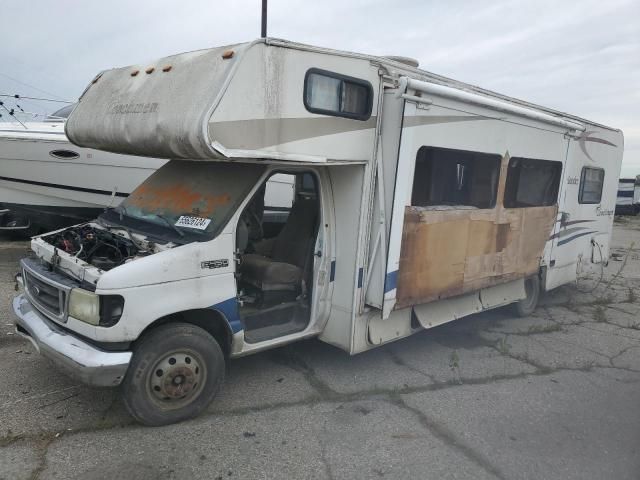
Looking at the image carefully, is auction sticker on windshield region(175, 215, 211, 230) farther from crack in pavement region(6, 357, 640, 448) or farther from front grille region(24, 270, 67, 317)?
crack in pavement region(6, 357, 640, 448)

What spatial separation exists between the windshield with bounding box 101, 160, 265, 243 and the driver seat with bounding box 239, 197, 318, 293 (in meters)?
0.80

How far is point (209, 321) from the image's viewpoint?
411 centimetres

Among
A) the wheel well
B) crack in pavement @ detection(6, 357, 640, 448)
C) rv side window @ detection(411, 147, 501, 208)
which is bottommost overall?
crack in pavement @ detection(6, 357, 640, 448)

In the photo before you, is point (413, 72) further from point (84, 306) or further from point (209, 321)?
point (84, 306)

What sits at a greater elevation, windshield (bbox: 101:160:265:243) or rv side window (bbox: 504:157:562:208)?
rv side window (bbox: 504:157:562:208)

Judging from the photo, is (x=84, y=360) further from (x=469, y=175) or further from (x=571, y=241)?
(x=571, y=241)

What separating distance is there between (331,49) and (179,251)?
1.96m

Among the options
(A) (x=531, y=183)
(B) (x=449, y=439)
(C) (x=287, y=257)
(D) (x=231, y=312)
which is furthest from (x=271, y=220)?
(A) (x=531, y=183)

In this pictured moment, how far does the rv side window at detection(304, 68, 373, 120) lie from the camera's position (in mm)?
4016

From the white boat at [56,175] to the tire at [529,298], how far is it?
6092 mm

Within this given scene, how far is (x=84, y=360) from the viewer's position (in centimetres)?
343

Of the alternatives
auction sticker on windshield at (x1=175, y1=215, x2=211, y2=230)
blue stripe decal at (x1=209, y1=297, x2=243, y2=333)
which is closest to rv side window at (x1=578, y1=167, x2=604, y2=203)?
blue stripe decal at (x1=209, y1=297, x2=243, y2=333)

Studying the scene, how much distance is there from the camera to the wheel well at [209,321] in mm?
3887

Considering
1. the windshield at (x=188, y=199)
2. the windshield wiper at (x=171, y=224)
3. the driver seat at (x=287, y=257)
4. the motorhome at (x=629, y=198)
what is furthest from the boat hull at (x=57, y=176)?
the motorhome at (x=629, y=198)
